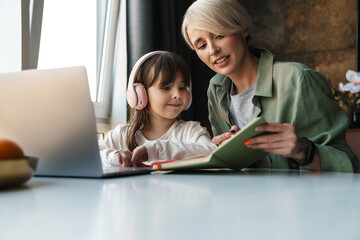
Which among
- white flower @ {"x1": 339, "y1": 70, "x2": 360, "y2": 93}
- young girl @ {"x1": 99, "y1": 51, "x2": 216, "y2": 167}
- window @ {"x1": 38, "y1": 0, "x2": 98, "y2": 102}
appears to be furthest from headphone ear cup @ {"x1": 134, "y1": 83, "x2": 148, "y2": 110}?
white flower @ {"x1": 339, "y1": 70, "x2": 360, "y2": 93}

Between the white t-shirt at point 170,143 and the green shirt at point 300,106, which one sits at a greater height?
the green shirt at point 300,106

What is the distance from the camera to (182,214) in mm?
364

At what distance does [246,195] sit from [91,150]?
32cm

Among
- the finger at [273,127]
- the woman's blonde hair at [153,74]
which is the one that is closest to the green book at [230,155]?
the finger at [273,127]

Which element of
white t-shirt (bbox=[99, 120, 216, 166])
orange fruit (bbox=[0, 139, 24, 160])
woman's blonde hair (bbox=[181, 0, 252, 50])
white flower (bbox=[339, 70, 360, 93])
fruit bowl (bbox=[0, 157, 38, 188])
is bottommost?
white t-shirt (bbox=[99, 120, 216, 166])

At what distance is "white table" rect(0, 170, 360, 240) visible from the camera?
29cm

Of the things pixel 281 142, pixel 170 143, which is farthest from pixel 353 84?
pixel 281 142

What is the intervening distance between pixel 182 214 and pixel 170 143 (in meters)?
1.01

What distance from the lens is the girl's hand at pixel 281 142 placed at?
3.04 feet

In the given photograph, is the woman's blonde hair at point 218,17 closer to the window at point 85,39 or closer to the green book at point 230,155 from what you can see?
the green book at point 230,155

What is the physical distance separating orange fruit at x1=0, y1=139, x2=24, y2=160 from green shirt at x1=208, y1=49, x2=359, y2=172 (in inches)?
36.9

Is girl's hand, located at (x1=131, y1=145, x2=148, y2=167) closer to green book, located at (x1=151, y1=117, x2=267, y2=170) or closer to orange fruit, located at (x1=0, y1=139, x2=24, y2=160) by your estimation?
green book, located at (x1=151, y1=117, x2=267, y2=170)

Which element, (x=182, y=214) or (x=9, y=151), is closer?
(x=182, y=214)

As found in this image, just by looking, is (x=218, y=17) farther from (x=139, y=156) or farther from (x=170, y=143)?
(x=139, y=156)
